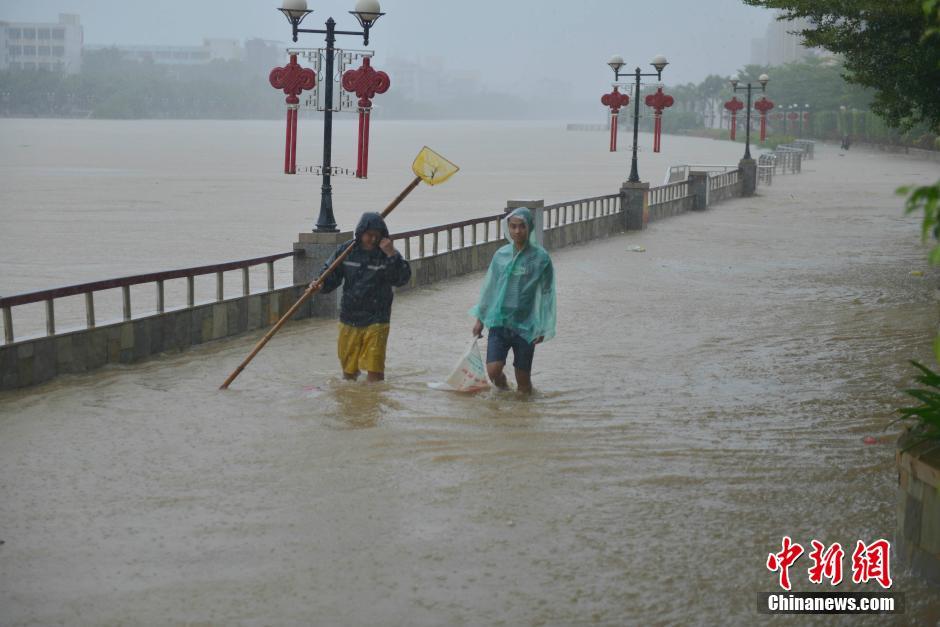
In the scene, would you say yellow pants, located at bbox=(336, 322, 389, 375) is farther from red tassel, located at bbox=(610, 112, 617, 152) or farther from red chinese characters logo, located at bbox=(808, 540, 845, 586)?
red tassel, located at bbox=(610, 112, 617, 152)

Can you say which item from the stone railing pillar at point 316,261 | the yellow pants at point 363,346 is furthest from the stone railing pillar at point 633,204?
the yellow pants at point 363,346

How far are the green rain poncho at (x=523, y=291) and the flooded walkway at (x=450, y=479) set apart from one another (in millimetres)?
667

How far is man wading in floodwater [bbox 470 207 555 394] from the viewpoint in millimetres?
10289

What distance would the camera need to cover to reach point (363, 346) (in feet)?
35.4

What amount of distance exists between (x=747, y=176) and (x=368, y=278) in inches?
1323

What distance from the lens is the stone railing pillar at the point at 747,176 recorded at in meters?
42.1

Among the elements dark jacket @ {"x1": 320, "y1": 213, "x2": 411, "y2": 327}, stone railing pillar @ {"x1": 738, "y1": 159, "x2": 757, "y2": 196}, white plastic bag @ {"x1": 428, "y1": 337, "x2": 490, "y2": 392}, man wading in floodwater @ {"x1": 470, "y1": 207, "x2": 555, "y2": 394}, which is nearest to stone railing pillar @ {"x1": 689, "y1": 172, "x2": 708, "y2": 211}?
stone railing pillar @ {"x1": 738, "y1": 159, "x2": 757, "y2": 196}

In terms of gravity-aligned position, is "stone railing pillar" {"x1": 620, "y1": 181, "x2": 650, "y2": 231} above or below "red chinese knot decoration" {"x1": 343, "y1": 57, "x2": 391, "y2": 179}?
below

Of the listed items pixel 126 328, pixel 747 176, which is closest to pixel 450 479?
pixel 126 328

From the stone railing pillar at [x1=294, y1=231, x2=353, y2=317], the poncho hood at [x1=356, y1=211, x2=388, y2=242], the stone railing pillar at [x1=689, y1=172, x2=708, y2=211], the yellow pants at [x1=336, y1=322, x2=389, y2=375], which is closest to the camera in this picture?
the poncho hood at [x1=356, y1=211, x2=388, y2=242]

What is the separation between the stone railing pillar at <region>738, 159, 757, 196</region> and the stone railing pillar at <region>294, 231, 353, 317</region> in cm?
2889

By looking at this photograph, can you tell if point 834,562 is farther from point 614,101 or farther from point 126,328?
point 614,101

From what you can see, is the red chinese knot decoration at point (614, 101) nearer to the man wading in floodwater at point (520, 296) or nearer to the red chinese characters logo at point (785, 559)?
the man wading in floodwater at point (520, 296)

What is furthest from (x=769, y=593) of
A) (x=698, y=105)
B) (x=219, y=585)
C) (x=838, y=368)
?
(x=698, y=105)
